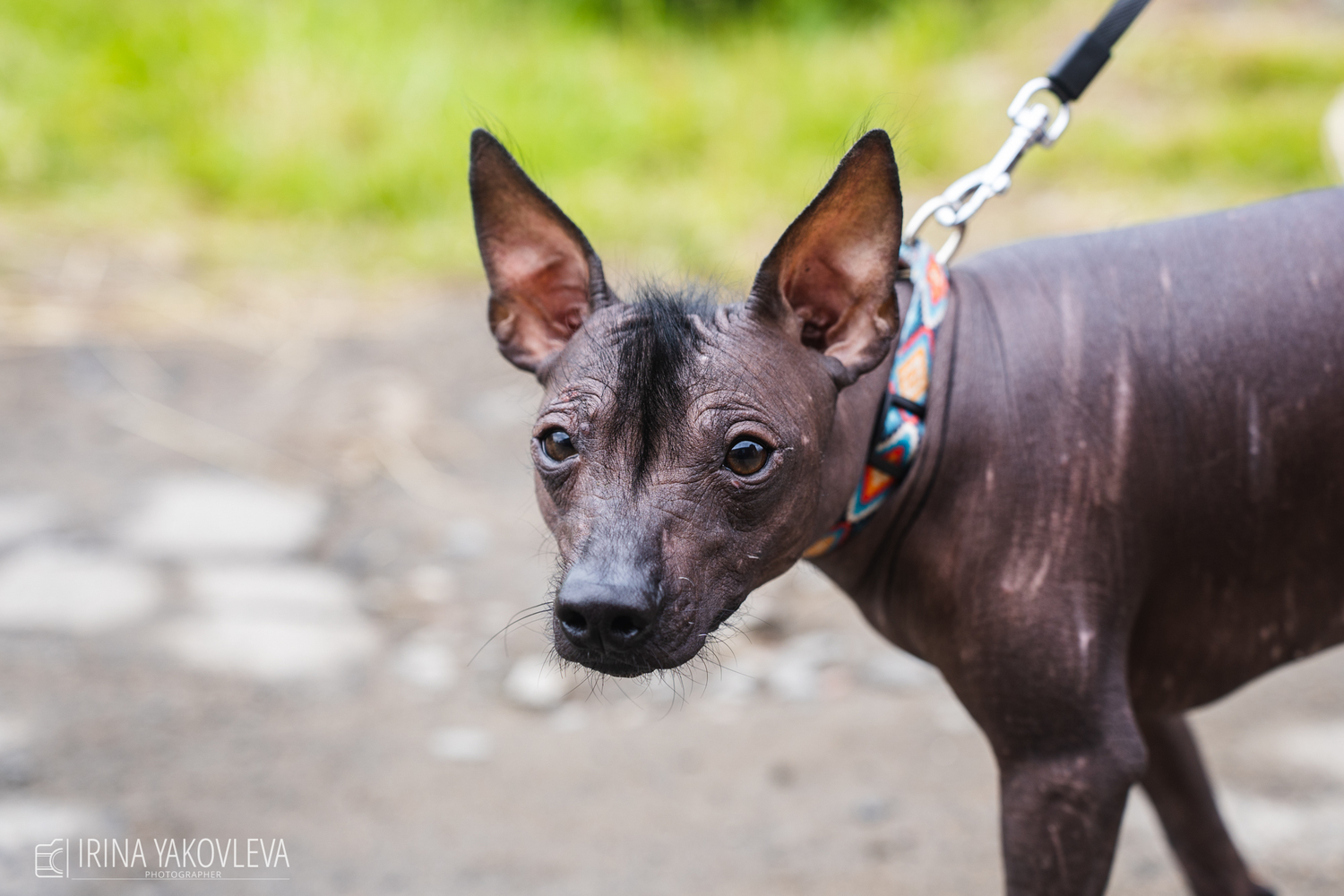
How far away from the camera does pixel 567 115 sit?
24.5 feet

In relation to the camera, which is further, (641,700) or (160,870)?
(641,700)

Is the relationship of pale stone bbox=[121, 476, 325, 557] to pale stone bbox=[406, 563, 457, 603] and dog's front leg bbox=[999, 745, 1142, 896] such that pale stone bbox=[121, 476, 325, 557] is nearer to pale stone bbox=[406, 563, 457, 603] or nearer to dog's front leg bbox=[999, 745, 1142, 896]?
pale stone bbox=[406, 563, 457, 603]

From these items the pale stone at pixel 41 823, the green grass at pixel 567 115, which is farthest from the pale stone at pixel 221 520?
the green grass at pixel 567 115

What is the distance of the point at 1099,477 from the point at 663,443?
76 centimetres

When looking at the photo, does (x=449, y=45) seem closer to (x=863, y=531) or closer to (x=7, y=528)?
(x=7, y=528)

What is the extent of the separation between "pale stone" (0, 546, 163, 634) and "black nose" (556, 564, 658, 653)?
111 inches

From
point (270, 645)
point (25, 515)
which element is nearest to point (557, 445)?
point (270, 645)

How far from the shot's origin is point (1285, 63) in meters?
7.27

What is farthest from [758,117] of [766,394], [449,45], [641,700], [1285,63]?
[766,394]

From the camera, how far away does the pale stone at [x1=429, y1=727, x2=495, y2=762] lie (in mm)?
3545

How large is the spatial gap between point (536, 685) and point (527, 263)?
6.61ft

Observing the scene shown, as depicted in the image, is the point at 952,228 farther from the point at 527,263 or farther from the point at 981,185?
the point at 527,263

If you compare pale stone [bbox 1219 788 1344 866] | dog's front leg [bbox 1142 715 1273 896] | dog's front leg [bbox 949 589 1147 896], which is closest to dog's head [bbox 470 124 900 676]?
dog's front leg [bbox 949 589 1147 896]

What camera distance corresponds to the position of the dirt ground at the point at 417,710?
3.15 metres
